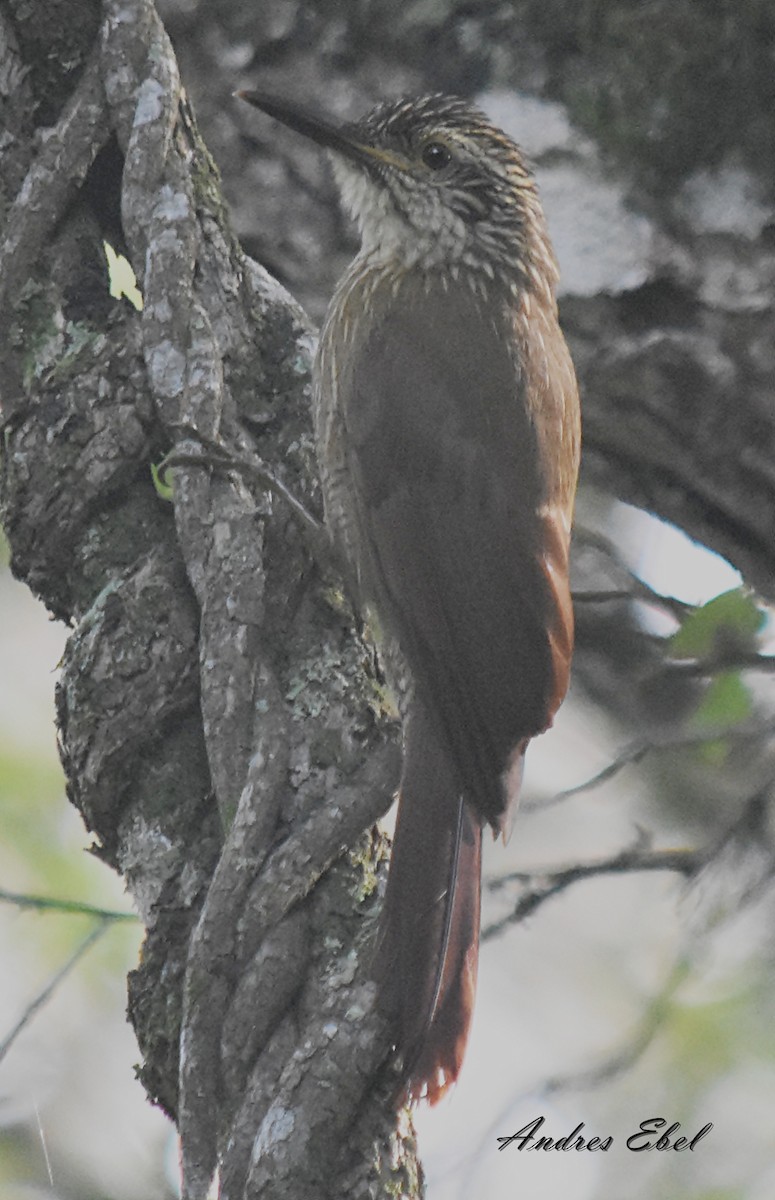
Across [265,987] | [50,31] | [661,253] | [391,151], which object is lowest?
[265,987]

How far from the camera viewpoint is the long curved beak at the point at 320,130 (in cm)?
227

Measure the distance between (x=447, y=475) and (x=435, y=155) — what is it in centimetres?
70

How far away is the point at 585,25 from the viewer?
259 centimetres

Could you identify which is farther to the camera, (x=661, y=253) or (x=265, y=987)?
(x=661, y=253)

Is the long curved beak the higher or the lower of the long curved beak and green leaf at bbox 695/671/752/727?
the higher

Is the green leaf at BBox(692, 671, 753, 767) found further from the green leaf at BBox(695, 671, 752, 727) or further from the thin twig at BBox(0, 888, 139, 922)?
the thin twig at BBox(0, 888, 139, 922)

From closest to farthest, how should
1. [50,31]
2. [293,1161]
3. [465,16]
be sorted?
1. [293,1161]
2. [50,31]
3. [465,16]

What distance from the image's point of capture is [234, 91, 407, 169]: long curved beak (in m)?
2.27

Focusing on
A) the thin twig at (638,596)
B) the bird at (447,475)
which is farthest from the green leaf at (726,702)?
the bird at (447,475)

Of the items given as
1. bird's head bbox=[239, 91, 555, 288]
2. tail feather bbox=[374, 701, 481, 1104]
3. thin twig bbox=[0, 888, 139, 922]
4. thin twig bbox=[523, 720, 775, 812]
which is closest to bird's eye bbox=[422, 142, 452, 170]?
bird's head bbox=[239, 91, 555, 288]

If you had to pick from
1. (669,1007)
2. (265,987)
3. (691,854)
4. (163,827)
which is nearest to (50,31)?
(163,827)

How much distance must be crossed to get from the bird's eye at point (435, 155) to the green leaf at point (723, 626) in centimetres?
90

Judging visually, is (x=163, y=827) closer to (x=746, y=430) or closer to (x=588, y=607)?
(x=746, y=430)

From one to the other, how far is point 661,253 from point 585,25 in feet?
1.39
